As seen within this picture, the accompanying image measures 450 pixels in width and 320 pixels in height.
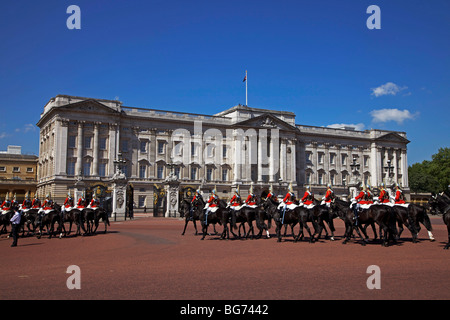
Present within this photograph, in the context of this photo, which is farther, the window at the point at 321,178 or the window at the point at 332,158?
the window at the point at 332,158

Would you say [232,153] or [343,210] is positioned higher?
[232,153]

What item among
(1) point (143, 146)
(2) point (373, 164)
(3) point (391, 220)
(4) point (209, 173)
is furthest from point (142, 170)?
(3) point (391, 220)

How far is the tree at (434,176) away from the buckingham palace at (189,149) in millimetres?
13589

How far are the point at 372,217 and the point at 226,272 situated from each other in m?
9.02

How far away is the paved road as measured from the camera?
26.6ft

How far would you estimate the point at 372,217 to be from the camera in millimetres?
17125

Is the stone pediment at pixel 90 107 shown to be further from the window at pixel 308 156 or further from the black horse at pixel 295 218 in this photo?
the black horse at pixel 295 218

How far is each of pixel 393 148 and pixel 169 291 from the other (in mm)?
88253

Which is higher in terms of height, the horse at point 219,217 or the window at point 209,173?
the window at point 209,173

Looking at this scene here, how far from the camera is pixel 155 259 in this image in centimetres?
1294

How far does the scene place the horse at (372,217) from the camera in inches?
664

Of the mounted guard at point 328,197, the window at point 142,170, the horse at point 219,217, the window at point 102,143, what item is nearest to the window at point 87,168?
the window at point 102,143

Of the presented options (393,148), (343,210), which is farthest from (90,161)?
(393,148)

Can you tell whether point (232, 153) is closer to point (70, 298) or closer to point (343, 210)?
point (343, 210)
